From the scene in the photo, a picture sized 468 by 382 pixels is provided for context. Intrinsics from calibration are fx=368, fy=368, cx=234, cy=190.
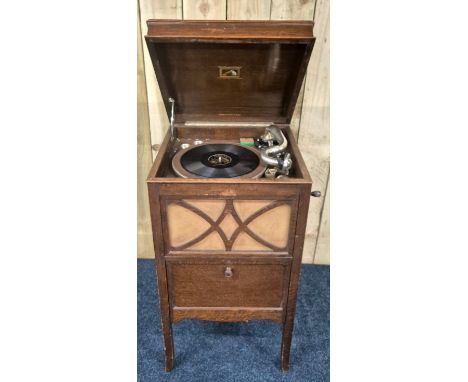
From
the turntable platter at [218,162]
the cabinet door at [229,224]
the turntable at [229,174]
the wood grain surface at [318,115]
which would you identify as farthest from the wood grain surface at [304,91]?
the cabinet door at [229,224]

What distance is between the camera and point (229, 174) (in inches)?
46.2

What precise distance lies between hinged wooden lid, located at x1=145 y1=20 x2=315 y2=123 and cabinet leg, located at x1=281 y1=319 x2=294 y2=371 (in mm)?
777

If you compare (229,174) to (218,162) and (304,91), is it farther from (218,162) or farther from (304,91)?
(304,91)

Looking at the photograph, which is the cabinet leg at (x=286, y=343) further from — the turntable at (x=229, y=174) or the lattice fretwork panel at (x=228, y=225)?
the lattice fretwork panel at (x=228, y=225)

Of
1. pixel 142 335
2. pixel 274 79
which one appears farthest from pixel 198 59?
pixel 142 335

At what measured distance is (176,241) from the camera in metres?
1.17

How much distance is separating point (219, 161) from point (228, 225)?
25cm

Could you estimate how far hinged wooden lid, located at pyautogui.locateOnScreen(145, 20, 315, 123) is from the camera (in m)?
1.10

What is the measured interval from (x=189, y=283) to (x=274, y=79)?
0.78 metres

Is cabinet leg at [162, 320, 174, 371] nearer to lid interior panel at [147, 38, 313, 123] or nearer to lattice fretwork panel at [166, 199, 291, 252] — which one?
lattice fretwork panel at [166, 199, 291, 252]

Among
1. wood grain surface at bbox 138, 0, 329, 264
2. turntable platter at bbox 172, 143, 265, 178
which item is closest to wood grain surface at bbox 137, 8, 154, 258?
wood grain surface at bbox 138, 0, 329, 264

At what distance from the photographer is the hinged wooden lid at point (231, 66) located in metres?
1.10

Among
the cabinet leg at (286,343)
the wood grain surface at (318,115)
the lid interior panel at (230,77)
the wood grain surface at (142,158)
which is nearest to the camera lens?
the lid interior panel at (230,77)

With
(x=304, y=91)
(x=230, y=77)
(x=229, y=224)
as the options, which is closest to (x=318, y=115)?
(x=304, y=91)
